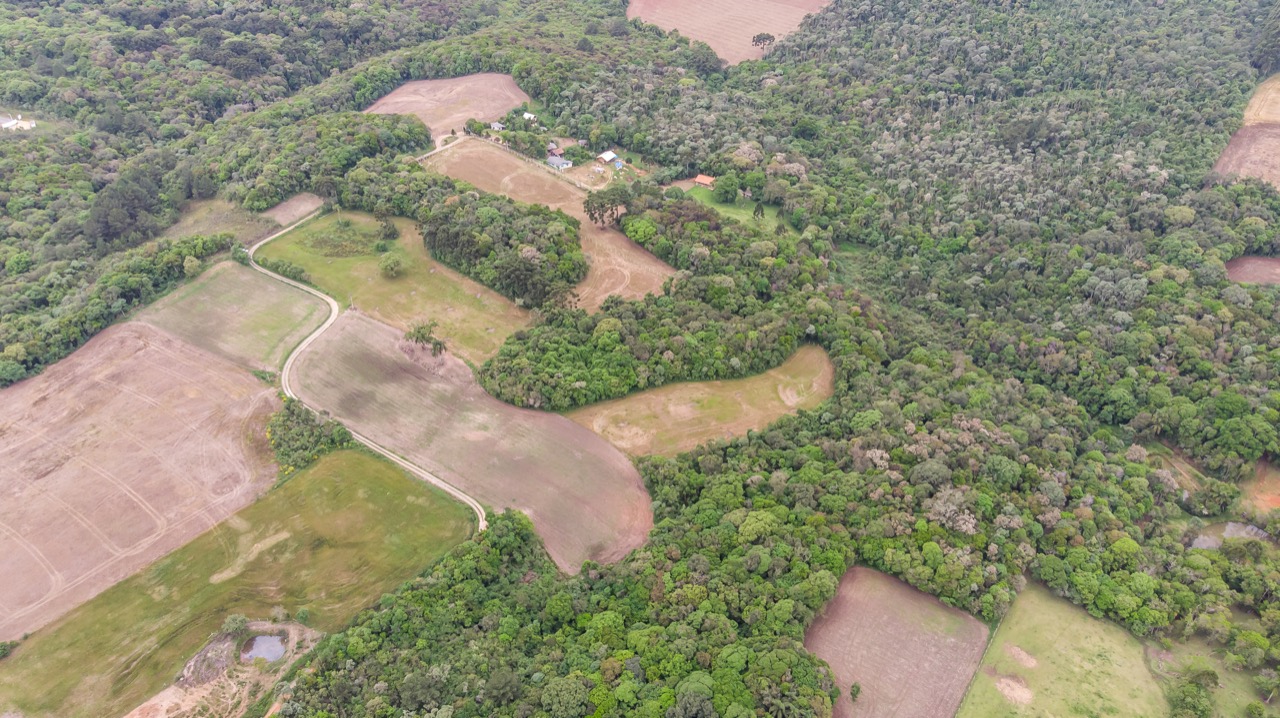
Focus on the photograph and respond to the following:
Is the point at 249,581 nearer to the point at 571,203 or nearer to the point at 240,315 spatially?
the point at 240,315

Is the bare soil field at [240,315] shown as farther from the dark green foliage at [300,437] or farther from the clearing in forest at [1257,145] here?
the clearing in forest at [1257,145]

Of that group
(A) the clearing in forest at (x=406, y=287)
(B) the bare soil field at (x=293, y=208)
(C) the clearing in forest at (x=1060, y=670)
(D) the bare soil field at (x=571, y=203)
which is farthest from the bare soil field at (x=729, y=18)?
(C) the clearing in forest at (x=1060, y=670)

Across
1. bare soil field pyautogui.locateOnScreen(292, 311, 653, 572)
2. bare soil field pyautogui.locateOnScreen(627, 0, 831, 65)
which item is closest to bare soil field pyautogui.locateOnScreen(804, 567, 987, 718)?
bare soil field pyautogui.locateOnScreen(292, 311, 653, 572)

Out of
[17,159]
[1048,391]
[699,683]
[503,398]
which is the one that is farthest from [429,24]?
[699,683]

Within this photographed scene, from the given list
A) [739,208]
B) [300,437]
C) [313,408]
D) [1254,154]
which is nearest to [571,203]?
[739,208]

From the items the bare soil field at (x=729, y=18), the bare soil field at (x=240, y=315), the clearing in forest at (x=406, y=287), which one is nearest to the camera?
the bare soil field at (x=240, y=315)

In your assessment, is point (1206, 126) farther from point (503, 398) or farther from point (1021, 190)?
point (503, 398)
